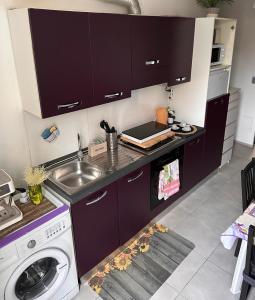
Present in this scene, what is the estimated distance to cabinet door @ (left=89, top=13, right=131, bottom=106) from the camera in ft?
5.79

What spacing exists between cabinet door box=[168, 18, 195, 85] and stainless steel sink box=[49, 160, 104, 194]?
1.10 meters

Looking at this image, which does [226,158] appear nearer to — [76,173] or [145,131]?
[145,131]

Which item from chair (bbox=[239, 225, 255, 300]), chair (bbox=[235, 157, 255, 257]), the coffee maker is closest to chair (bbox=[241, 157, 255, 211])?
chair (bbox=[235, 157, 255, 257])

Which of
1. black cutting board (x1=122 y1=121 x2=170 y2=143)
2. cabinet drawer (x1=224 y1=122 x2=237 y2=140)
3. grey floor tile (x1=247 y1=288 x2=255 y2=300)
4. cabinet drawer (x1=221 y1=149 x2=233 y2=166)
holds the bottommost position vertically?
grey floor tile (x1=247 y1=288 x2=255 y2=300)

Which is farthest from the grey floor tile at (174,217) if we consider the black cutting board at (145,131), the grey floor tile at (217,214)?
the black cutting board at (145,131)

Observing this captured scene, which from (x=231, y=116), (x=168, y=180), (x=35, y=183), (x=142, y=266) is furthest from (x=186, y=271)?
(x=231, y=116)

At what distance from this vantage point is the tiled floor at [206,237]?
78.1 inches

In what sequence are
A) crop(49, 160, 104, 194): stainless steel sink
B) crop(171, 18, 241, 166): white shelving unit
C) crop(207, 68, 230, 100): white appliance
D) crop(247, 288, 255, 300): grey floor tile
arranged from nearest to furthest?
crop(247, 288, 255, 300): grey floor tile < crop(49, 160, 104, 194): stainless steel sink < crop(171, 18, 241, 166): white shelving unit < crop(207, 68, 230, 100): white appliance

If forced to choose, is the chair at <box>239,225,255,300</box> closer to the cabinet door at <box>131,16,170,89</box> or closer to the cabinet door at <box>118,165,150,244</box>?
the cabinet door at <box>118,165,150,244</box>

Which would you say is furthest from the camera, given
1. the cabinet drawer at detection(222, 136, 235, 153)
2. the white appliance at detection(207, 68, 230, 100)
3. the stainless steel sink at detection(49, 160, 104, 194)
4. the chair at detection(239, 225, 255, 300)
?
the cabinet drawer at detection(222, 136, 235, 153)

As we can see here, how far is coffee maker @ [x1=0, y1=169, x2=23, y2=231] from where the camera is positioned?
151 centimetres

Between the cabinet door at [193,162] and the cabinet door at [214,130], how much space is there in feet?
0.47

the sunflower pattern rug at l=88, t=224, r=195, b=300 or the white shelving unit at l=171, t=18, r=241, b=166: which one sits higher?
the white shelving unit at l=171, t=18, r=241, b=166

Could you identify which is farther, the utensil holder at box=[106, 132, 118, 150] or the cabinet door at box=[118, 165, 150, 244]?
the utensil holder at box=[106, 132, 118, 150]
